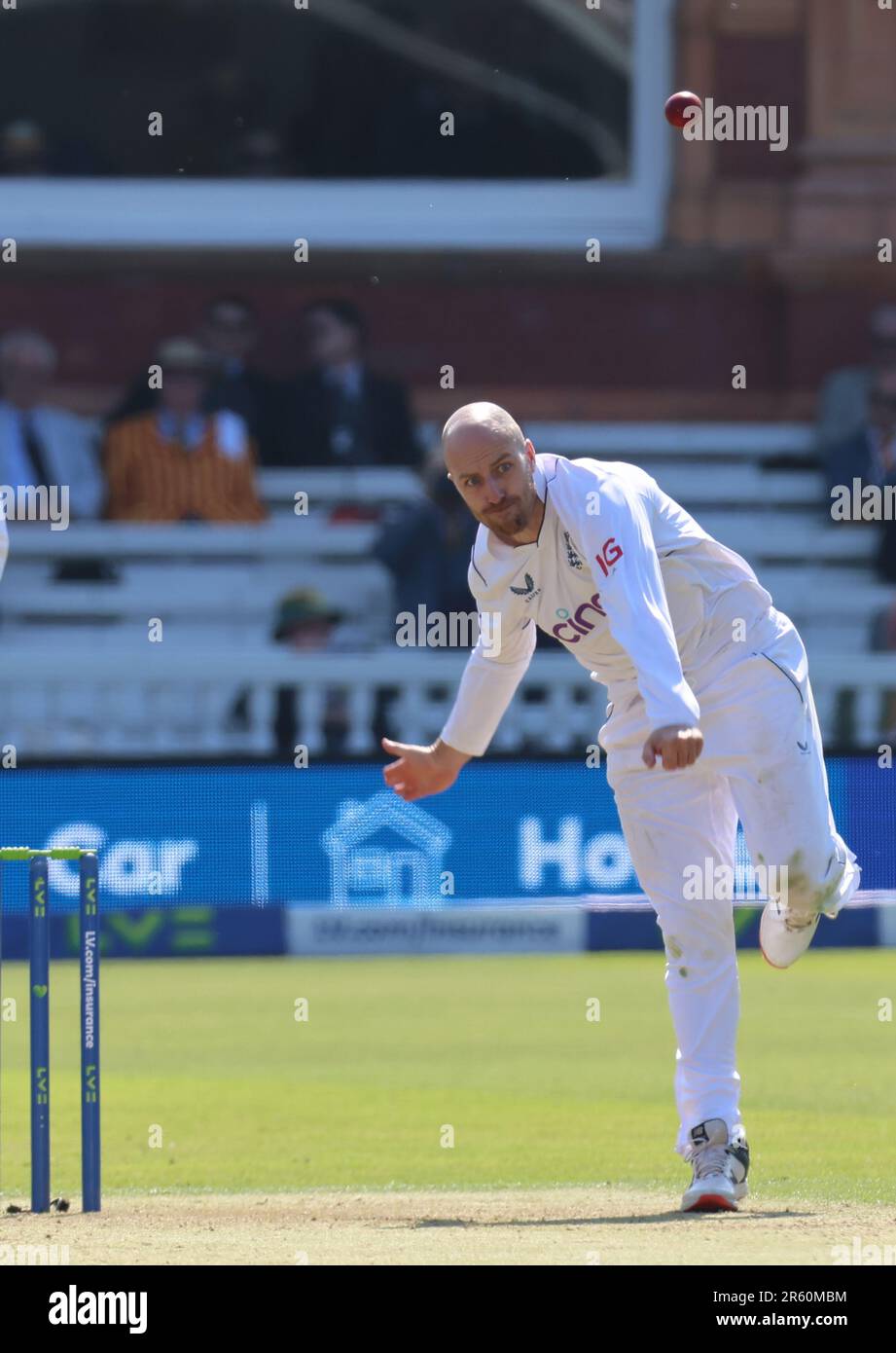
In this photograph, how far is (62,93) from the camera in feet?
66.9

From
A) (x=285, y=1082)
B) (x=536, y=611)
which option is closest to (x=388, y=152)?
(x=285, y=1082)

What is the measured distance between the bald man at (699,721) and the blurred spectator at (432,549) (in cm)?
861

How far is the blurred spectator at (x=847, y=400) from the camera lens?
17.7 m

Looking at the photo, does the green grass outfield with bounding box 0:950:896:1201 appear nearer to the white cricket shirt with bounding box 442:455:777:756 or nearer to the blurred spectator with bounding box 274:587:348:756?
the white cricket shirt with bounding box 442:455:777:756

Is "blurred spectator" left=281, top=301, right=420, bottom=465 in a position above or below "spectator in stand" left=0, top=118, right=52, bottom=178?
below

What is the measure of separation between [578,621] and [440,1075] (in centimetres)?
347

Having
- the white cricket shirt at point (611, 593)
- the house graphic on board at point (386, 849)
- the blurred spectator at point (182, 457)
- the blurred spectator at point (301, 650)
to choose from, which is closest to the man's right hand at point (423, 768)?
the white cricket shirt at point (611, 593)

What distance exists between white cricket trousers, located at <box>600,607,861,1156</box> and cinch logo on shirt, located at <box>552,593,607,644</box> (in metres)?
0.23

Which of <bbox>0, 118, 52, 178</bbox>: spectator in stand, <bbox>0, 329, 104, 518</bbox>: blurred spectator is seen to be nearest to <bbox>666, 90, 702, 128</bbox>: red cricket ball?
<bbox>0, 329, 104, 518</bbox>: blurred spectator

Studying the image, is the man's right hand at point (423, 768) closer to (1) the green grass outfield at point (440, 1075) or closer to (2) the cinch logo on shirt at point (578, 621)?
(2) the cinch logo on shirt at point (578, 621)

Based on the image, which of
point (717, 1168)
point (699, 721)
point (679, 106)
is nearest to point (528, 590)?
point (699, 721)

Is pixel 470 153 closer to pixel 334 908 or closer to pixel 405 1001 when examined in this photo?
pixel 334 908

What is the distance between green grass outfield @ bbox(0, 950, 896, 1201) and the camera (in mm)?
7441

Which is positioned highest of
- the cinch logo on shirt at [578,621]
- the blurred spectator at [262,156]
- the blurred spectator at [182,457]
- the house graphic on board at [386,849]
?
the blurred spectator at [262,156]
